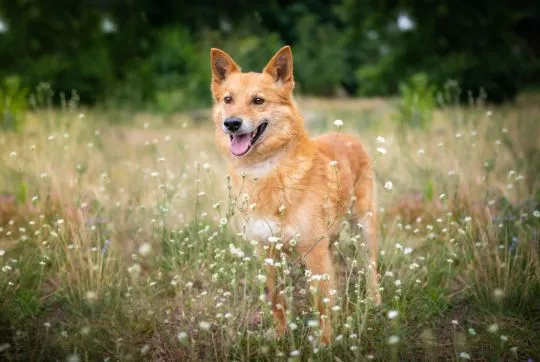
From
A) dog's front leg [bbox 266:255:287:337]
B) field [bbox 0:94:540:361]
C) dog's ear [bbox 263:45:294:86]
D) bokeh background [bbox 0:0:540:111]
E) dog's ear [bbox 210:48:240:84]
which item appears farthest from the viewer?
bokeh background [bbox 0:0:540:111]

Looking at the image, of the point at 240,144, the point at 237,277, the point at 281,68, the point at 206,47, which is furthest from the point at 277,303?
the point at 206,47

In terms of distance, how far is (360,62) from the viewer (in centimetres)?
1956

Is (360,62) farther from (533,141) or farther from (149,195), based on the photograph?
(149,195)

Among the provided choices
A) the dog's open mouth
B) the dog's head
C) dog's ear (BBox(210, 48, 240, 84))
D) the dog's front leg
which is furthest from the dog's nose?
the dog's front leg

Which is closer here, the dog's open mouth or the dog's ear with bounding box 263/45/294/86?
the dog's open mouth

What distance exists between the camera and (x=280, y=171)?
3426mm

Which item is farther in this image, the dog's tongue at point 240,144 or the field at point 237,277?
the dog's tongue at point 240,144

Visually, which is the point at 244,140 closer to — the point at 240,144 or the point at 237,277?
the point at 240,144

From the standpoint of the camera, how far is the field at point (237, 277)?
9.41ft

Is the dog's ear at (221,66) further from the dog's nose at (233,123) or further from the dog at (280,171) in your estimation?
the dog's nose at (233,123)

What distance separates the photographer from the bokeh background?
42.8 feet

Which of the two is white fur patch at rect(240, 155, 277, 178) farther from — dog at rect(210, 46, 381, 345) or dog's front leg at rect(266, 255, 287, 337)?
dog's front leg at rect(266, 255, 287, 337)

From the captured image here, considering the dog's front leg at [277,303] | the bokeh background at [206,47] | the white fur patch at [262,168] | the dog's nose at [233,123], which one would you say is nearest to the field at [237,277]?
the dog's front leg at [277,303]

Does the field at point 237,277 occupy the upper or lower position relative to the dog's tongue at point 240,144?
lower
